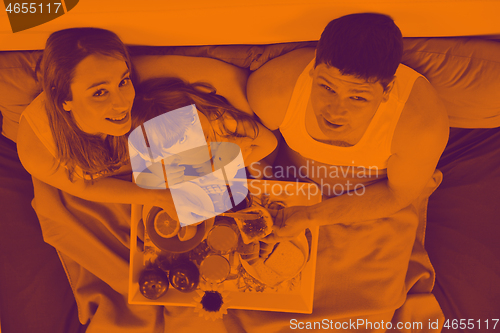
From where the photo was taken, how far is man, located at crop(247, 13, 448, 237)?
737 millimetres

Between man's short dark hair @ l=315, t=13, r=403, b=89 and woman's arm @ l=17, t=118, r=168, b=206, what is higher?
man's short dark hair @ l=315, t=13, r=403, b=89

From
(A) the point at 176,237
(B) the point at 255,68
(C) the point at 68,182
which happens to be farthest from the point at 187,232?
(B) the point at 255,68

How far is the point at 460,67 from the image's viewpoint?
3.08ft

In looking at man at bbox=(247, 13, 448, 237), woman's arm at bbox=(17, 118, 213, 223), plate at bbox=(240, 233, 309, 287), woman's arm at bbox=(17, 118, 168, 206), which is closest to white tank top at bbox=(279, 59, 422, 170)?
man at bbox=(247, 13, 448, 237)

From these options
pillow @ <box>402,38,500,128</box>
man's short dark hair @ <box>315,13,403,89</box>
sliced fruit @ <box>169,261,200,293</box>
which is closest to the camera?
man's short dark hair @ <box>315,13,403,89</box>

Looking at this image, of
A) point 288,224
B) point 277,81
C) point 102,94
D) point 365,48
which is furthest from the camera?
point 288,224

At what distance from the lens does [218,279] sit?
1.03 m

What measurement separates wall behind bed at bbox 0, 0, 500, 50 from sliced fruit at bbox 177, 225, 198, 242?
2.13 ft

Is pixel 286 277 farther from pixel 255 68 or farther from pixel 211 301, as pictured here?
pixel 255 68

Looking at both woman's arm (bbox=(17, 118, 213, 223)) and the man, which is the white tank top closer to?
the man

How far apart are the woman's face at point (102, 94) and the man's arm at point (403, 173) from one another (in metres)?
0.66

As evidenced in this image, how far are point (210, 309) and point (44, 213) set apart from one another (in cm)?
78

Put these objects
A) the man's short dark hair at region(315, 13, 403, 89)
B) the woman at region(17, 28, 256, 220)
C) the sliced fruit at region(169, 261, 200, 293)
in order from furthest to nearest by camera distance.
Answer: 1. the sliced fruit at region(169, 261, 200, 293)
2. the woman at region(17, 28, 256, 220)
3. the man's short dark hair at region(315, 13, 403, 89)

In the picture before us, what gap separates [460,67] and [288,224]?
29.8 inches
